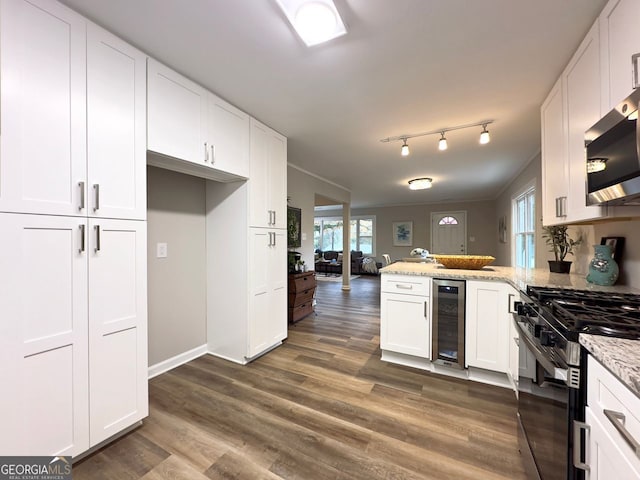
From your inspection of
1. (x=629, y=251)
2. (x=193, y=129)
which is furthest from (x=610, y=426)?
(x=193, y=129)

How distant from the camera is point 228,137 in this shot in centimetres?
229

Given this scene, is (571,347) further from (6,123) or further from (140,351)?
(6,123)

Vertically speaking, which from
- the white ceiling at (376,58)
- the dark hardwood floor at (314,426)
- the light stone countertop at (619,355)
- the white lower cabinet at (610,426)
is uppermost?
the white ceiling at (376,58)

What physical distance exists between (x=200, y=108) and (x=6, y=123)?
3.71 ft

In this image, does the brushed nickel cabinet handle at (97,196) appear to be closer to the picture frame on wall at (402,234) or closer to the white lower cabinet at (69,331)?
the white lower cabinet at (69,331)

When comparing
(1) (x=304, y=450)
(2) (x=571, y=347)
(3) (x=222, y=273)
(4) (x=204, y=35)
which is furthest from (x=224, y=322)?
(2) (x=571, y=347)

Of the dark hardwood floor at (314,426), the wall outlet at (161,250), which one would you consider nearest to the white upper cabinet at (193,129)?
the wall outlet at (161,250)

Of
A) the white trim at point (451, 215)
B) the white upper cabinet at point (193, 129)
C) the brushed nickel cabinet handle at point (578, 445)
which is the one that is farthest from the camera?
the white trim at point (451, 215)

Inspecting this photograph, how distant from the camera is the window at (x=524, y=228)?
4.10 m

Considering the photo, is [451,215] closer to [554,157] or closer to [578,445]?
[554,157]

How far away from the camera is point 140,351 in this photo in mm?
1660

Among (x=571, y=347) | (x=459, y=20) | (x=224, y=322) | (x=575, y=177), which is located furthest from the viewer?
(x=224, y=322)

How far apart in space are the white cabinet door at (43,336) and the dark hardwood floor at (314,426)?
1.14ft

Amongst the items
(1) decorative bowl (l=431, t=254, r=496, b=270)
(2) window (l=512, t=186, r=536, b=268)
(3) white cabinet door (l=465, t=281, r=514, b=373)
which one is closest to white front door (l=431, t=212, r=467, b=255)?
(2) window (l=512, t=186, r=536, b=268)
